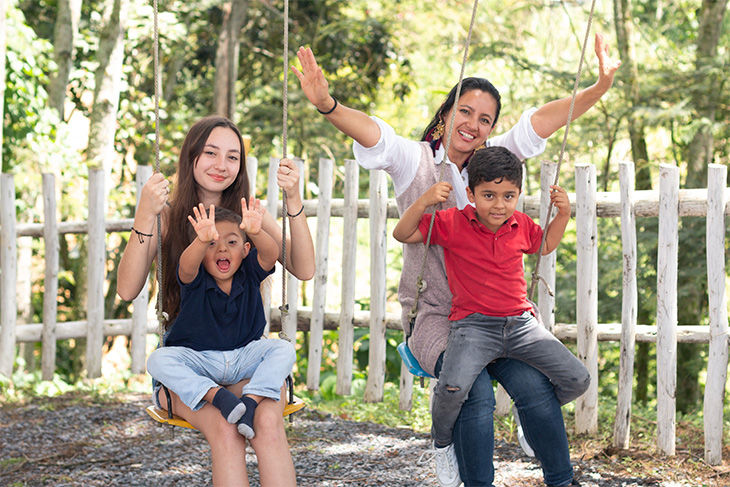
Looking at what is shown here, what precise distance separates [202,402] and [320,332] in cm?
245

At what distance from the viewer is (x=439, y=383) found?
8.68ft

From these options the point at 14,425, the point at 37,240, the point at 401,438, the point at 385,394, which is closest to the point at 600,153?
the point at 385,394

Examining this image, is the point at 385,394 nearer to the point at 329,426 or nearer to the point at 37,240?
the point at 329,426

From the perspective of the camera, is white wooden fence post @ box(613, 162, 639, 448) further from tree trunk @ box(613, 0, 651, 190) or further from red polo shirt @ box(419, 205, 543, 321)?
tree trunk @ box(613, 0, 651, 190)

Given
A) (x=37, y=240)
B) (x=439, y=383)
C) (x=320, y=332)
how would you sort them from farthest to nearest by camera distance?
(x=37, y=240)
(x=320, y=332)
(x=439, y=383)

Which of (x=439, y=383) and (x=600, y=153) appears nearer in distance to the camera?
(x=439, y=383)

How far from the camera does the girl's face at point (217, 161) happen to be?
286 cm

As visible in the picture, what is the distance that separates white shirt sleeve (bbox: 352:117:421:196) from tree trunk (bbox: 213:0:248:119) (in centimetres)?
471

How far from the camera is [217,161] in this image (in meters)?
2.86

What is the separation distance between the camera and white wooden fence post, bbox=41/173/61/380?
512 cm

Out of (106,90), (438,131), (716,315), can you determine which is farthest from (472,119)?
(106,90)

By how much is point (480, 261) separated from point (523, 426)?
2.09 feet

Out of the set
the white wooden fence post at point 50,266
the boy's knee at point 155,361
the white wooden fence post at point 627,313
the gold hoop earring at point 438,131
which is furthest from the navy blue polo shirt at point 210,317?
the white wooden fence post at point 50,266

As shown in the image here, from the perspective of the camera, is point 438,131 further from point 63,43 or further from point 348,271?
point 63,43
